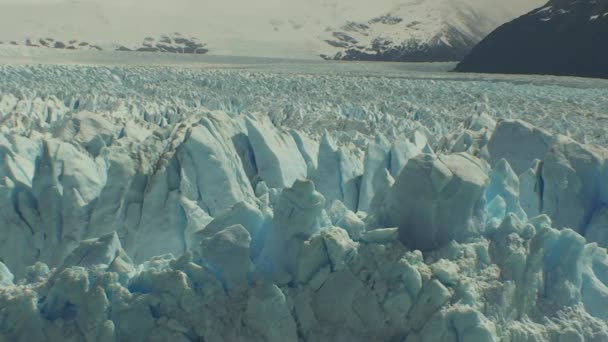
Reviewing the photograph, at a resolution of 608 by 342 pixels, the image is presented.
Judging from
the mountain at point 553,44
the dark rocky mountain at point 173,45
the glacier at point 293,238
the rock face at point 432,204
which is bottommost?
the dark rocky mountain at point 173,45

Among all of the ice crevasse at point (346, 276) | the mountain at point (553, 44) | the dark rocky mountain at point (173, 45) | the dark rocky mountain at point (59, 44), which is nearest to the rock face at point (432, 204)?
the ice crevasse at point (346, 276)

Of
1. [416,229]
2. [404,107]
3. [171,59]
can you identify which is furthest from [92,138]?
[171,59]

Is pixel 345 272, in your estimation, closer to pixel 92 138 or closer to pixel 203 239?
pixel 203 239

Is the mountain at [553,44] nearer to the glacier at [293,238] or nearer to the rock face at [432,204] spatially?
the glacier at [293,238]

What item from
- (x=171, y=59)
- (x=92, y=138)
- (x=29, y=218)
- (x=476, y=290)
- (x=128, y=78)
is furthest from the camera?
(x=171, y=59)

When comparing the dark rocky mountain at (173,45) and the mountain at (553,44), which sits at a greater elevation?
the mountain at (553,44)

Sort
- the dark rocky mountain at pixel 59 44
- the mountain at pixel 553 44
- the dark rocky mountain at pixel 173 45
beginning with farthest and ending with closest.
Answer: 1. the dark rocky mountain at pixel 173 45
2. the dark rocky mountain at pixel 59 44
3. the mountain at pixel 553 44

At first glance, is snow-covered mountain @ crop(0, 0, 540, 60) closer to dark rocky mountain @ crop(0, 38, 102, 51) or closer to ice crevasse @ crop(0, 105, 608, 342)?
dark rocky mountain @ crop(0, 38, 102, 51)
